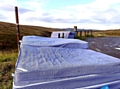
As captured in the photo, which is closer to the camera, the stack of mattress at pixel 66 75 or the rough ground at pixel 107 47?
the stack of mattress at pixel 66 75

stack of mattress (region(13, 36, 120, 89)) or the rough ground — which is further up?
stack of mattress (region(13, 36, 120, 89))

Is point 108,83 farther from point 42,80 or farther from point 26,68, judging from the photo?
point 26,68

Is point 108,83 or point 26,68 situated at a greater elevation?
point 26,68

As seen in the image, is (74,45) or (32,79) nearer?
(32,79)

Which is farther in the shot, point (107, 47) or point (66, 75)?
point (107, 47)

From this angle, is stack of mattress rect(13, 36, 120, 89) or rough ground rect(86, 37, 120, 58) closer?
stack of mattress rect(13, 36, 120, 89)

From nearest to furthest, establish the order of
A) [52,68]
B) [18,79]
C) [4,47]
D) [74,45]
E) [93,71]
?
1. [18,79]
2. [52,68]
3. [93,71]
4. [74,45]
5. [4,47]

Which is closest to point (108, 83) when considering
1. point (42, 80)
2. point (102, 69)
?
point (102, 69)

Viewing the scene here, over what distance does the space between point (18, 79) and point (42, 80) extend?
1.07 ft

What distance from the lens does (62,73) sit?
2859mm

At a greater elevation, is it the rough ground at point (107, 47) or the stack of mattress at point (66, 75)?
the stack of mattress at point (66, 75)

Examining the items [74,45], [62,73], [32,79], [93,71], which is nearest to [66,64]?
[62,73]

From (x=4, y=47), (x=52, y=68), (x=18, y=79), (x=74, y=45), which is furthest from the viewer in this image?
(x=4, y=47)

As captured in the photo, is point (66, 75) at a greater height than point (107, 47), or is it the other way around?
point (66, 75)
